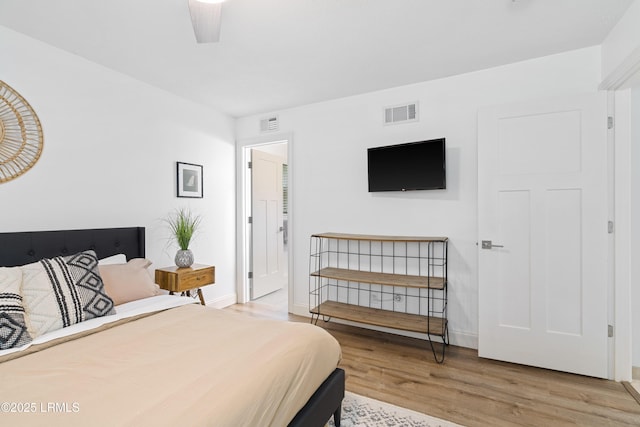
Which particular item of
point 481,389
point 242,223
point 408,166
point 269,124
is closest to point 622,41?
point 408,166

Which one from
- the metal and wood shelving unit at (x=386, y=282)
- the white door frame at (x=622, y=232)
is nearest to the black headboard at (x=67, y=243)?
the metal and wood shelving unit at (x=386, y=282)

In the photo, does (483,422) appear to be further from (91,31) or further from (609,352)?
(91,31)

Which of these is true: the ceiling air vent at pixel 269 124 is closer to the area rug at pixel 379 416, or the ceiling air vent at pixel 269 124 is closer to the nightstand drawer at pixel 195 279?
the nightstand drawer at pixel 195 279

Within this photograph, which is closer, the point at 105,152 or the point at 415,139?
the point at 105,152

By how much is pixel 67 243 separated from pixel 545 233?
12.4 feet

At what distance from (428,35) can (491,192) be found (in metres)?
1.37

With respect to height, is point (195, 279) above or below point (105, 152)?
below

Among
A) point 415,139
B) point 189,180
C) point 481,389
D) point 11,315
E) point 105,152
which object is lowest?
point 481,389

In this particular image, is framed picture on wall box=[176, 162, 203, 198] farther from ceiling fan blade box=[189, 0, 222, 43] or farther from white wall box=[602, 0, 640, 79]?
white wall box=[602, 0, 640, 79]

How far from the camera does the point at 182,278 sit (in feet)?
9.51

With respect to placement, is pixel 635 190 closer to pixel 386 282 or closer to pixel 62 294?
pixel 386 282

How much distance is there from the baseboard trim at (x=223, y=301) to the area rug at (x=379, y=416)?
2364mm

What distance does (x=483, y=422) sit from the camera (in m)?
1.82

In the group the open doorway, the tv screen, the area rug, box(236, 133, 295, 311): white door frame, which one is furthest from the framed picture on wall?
the area rug
